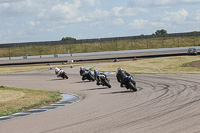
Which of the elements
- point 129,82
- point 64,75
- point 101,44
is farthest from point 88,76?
point 101,44

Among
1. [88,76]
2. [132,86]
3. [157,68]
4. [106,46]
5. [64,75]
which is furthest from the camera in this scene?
[106,46]

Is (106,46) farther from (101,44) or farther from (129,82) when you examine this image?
(129,82)

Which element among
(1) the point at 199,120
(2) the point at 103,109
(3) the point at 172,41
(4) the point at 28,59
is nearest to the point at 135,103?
(2) the point at 103,109

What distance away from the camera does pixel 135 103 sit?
14.3 meters

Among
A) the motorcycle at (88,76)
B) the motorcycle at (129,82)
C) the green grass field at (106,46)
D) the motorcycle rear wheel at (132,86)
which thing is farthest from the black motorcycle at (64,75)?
the green grass field at (106,46)

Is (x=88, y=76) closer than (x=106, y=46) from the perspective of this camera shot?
Yes

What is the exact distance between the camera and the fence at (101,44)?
9838 cm

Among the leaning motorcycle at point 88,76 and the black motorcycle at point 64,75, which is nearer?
the leaning motorcycle at point 88,76

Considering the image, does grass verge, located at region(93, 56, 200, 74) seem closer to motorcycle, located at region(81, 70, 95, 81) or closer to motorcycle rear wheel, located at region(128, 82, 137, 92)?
motorcycle, located at region(81, 70, 95, 81)

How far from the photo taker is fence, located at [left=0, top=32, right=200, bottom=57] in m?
98.4

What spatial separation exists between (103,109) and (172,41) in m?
88.9

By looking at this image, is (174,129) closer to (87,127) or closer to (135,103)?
(87,127)

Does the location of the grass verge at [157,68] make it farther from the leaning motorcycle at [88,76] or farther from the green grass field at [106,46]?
the green grass field at [106,46]

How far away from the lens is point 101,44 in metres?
103
